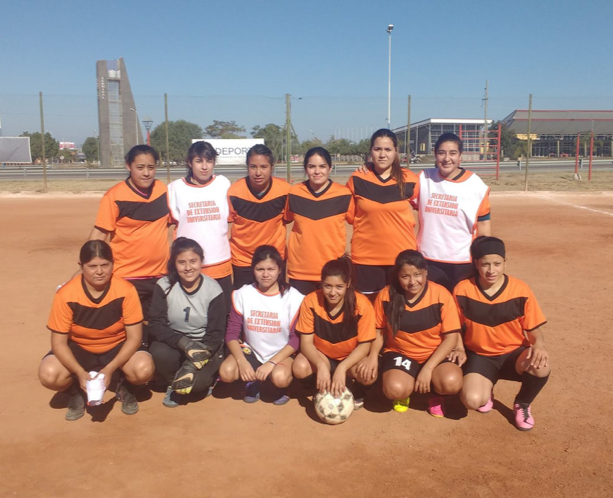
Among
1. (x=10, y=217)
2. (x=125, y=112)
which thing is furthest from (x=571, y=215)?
(x=125, y=112)

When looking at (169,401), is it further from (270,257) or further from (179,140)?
(179,140)

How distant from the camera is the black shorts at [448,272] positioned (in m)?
4.17

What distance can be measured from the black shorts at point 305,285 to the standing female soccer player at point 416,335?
584 millimetres

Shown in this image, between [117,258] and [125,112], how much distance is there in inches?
1713

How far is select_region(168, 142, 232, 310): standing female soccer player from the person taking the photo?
4.30 meters

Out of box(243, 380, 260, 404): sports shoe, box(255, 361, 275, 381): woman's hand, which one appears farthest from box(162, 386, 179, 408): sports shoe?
box(255, 361, 275, 381): woman's hand

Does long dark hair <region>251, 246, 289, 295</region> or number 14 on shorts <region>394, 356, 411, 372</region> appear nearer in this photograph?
number 14 on shorts <region>394, 356, 411, 372</region>

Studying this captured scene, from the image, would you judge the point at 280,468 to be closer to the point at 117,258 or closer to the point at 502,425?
the point at 502,425

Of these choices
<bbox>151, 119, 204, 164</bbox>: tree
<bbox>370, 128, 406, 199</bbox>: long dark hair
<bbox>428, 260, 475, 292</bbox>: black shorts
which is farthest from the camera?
<bbox>151, 119, 204, 164</bbox>: tree

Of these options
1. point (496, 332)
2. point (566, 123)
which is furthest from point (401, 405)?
point (566, 123)

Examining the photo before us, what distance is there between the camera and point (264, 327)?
13.0 feet

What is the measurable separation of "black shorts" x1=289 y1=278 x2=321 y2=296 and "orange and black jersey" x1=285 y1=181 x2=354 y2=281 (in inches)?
1.4

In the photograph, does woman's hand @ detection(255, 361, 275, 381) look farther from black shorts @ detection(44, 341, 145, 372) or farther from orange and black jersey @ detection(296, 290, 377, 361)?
black shorts @ detection(44, 341, 145, 372)

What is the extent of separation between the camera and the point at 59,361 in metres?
3.68
